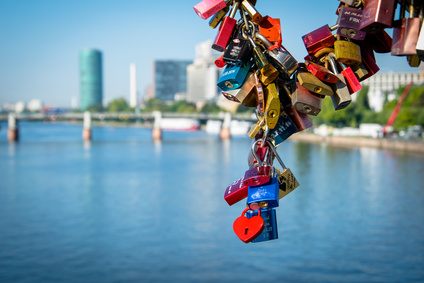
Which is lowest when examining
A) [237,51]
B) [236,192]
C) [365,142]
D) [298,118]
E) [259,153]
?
[365,142]

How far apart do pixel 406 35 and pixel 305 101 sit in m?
0.40

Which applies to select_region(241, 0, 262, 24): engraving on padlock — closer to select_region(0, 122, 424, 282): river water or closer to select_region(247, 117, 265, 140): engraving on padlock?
select_region(247, 117, 265, 140): engraving on padlock

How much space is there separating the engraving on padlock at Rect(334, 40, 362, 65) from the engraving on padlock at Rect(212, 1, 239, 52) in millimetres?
359

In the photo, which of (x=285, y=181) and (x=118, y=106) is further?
(x=118, y=106)

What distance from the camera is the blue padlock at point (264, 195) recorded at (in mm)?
1605

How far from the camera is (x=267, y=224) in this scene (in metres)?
1.76

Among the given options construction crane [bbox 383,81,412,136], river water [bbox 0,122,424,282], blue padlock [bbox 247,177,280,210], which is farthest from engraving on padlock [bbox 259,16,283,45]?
construction crane [bbox 383,81,412,136]

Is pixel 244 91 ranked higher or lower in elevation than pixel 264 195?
higher

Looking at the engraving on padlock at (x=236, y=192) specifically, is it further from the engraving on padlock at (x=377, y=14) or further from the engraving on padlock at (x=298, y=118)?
the engraving on padlock at (x=377, y=14)

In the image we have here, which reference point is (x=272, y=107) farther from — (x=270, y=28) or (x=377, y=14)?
(x=377, y=14)

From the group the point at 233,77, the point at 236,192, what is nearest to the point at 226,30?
the point at 233,77

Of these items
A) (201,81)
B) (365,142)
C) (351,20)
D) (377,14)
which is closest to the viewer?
(377,14)

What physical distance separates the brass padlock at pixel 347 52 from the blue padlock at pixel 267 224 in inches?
23.0

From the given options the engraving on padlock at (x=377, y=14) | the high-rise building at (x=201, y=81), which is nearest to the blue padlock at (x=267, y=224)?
the engraving on padlock at (x=377, y=14)
